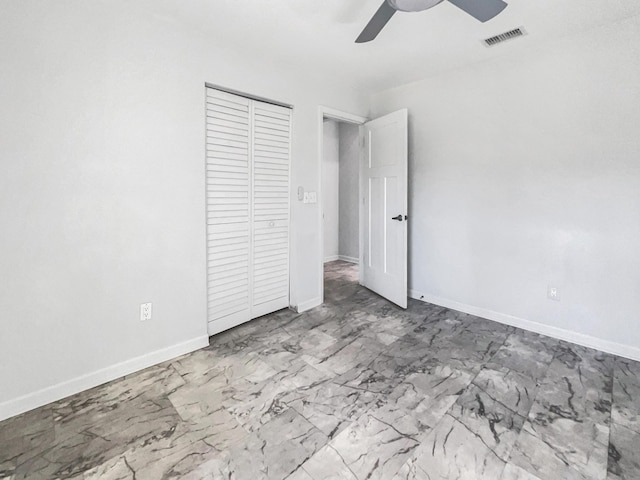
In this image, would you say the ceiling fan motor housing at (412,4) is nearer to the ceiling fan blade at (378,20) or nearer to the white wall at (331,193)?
the ceiling fan blade at (378,20)

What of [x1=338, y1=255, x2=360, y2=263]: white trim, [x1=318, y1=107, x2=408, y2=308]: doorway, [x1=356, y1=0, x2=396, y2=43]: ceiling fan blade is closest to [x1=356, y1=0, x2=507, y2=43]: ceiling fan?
[x1=356, y1=0, x2=396, y2=43]: ceiling fan blade

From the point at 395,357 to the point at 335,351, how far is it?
1.51ft

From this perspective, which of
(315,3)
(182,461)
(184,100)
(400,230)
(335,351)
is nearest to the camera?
(182,461)

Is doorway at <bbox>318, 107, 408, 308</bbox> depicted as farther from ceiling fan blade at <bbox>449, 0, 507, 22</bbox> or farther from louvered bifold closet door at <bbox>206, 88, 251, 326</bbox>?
ceiling fan blade at <bbox>449, 0, 507, 22</bbox>

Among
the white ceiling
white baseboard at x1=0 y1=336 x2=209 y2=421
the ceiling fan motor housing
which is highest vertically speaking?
the white ceiling

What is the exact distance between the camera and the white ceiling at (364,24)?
2096 millimetres

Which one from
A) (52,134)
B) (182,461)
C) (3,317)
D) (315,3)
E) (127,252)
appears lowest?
(182,461)

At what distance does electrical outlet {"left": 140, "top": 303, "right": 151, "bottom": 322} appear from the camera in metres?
2.23

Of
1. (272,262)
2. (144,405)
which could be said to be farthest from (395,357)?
(144,405)

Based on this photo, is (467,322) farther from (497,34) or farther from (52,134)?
(52,134)

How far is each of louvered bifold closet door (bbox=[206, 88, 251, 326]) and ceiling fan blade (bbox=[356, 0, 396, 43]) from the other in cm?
126

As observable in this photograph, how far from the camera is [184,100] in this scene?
233 centimetres

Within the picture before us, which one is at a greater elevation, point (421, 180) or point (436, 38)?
point (436, 38)

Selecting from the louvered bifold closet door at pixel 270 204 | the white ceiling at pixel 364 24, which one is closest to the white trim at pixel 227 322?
the louvered bifold closet door at pixel 270 204
